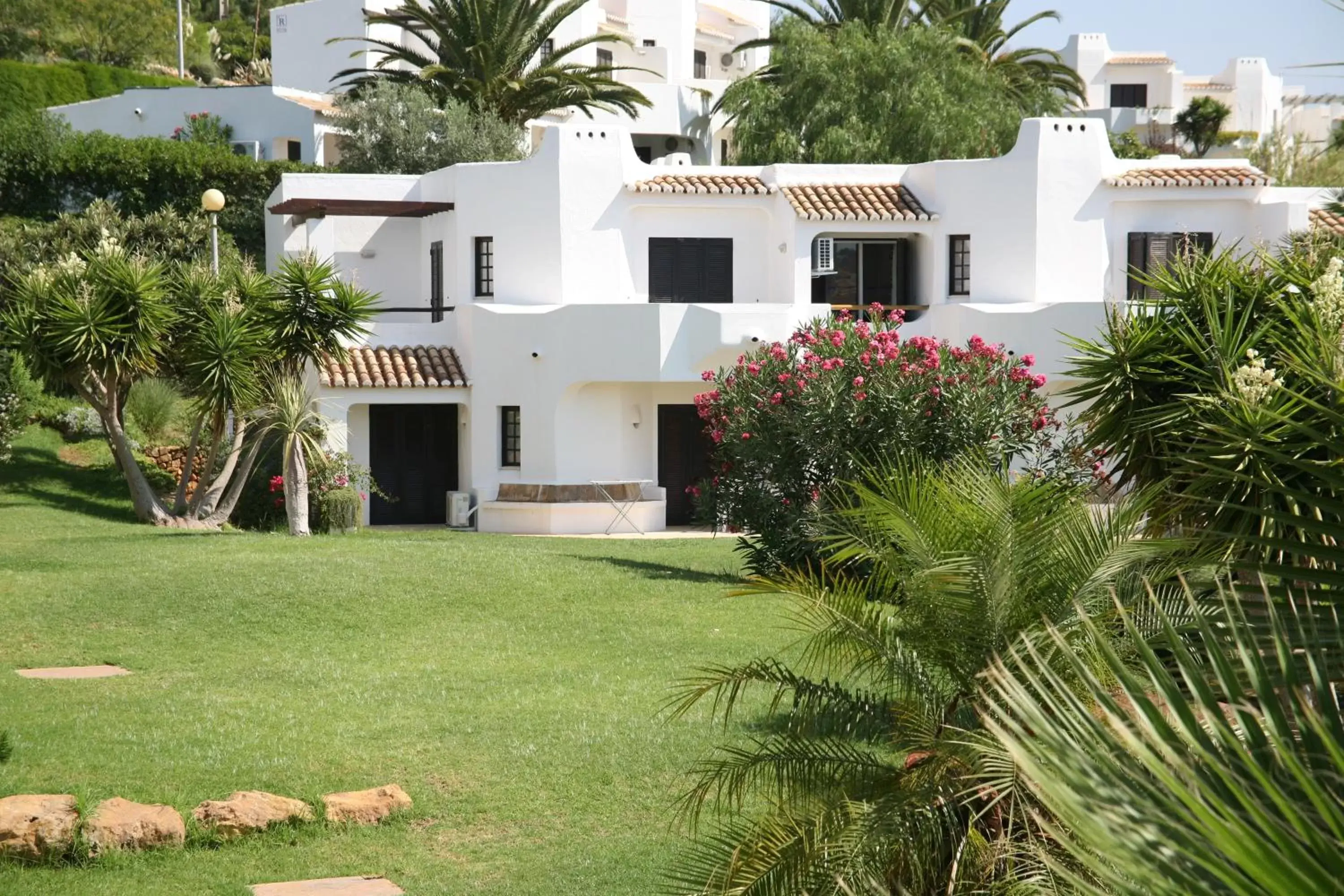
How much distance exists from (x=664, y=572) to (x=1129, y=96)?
171 feet

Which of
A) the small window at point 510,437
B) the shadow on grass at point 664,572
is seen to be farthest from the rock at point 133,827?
the small window at point 510,437

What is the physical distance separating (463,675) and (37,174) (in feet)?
90.5

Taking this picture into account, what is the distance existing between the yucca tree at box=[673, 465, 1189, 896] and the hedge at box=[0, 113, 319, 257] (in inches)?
1230

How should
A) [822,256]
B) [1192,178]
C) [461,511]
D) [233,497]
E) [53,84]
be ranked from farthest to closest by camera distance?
[53,84] → [1192,178] → [822,256] → [461,511] → [233,497]

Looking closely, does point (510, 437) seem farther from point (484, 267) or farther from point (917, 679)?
point (917, 679)

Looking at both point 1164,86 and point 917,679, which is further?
point 1164,86

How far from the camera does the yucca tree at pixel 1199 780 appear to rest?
2.28 meters

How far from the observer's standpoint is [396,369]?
29.0 m

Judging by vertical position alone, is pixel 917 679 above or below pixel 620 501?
above

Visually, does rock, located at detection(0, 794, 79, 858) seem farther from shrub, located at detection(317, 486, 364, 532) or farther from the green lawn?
shrub, located at detection(317, 486, 364, 532)

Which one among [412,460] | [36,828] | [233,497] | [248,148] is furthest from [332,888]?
[248,148]

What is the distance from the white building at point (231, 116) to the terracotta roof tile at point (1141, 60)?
3657cm

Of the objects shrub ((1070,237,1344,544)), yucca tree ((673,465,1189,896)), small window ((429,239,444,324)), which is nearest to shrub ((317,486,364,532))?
small window ((429,239,444,324))

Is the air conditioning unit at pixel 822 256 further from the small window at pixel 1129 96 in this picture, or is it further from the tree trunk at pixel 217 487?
the small window at pixel 1129 96
